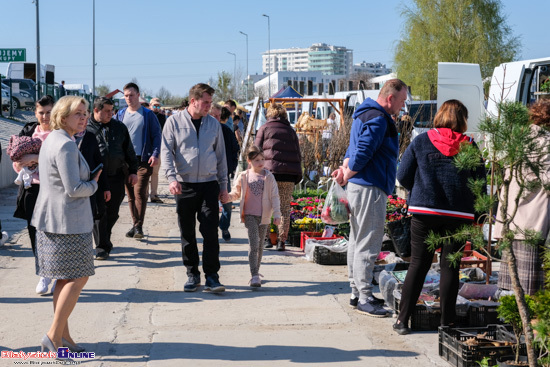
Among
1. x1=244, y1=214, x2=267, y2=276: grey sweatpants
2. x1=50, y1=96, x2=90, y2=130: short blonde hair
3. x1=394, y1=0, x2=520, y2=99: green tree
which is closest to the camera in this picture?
x1=50, y1=96, x2=90, y2=130: short blonde hair

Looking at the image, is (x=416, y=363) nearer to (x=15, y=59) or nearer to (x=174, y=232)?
(x=174, y=232)

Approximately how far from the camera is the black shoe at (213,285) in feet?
23.4

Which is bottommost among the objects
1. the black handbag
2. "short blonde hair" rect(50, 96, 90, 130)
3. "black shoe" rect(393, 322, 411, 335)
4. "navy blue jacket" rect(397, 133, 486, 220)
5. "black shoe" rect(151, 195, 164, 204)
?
"black shoe" rect(393, 322, 411, 335)

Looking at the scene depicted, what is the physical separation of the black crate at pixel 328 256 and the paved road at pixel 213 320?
13cm

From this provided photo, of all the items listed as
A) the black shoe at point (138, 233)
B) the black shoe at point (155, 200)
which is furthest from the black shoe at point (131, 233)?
the black shoe at point (155, 200)

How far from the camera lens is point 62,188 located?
5.12 meters

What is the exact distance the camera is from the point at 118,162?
9023 millimetres

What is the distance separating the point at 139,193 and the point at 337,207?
4.21 metres

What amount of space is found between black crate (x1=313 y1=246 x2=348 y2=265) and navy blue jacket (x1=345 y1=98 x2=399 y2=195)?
249cm

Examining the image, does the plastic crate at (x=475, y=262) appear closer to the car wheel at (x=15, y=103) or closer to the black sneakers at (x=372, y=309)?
the black sneakers at (x=372, y=309)

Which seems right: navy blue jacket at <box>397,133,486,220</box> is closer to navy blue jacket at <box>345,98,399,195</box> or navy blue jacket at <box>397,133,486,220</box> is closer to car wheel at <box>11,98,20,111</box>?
navy blue jacket at <box>345,98,399,195</box>

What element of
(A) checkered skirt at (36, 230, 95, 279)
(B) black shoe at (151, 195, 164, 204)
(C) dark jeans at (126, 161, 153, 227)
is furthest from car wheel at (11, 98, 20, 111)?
(A) checkered skirt at (36, 230, 95, 279)

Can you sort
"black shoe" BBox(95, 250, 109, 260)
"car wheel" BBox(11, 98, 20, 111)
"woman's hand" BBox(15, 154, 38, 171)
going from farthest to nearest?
"car wheel" BBox(11, 98, 20, 111) → "black shoe" BBox(95, 250, 109, 260) → "woman's hand" BBox(15, 154, 38, 171)

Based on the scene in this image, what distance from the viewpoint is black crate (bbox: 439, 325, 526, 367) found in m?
4.84
